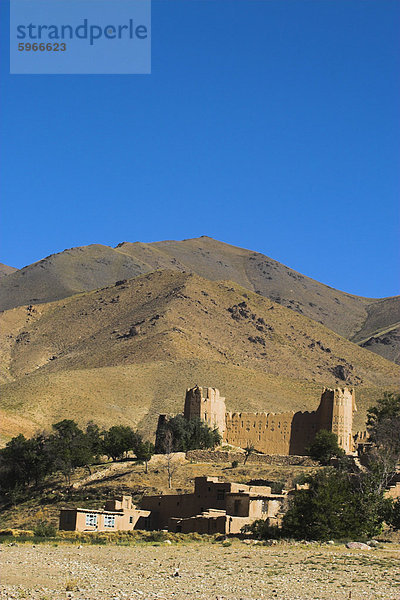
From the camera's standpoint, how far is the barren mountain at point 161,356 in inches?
3679

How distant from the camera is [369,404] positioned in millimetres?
100312

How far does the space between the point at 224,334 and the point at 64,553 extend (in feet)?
319

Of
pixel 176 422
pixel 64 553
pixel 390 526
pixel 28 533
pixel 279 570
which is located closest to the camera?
pixel 279 570

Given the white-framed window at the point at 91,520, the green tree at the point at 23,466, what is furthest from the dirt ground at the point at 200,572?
the green tree at the point at 23,466

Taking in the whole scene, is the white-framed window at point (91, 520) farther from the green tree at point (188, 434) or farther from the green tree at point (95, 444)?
the green tree at point (95, 444)

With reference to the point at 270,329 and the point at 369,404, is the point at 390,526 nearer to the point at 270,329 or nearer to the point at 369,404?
the point at 369,404

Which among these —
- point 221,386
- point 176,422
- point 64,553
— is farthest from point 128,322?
point 64,553

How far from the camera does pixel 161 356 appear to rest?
364 ft

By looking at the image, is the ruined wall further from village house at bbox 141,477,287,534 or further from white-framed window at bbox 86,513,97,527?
white-framed window at bbox 86,513,97,527

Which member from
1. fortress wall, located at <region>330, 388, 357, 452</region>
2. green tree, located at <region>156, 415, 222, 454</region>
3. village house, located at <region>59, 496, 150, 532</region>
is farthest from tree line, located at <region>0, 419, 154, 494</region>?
village house, located at <region>59, 496, 150, 532</region>

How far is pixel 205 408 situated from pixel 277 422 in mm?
4566

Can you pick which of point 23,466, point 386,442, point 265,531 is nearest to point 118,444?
point 23,466

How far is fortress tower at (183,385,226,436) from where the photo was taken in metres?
64.1

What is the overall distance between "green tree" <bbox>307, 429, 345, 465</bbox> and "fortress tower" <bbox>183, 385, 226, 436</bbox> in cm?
725
